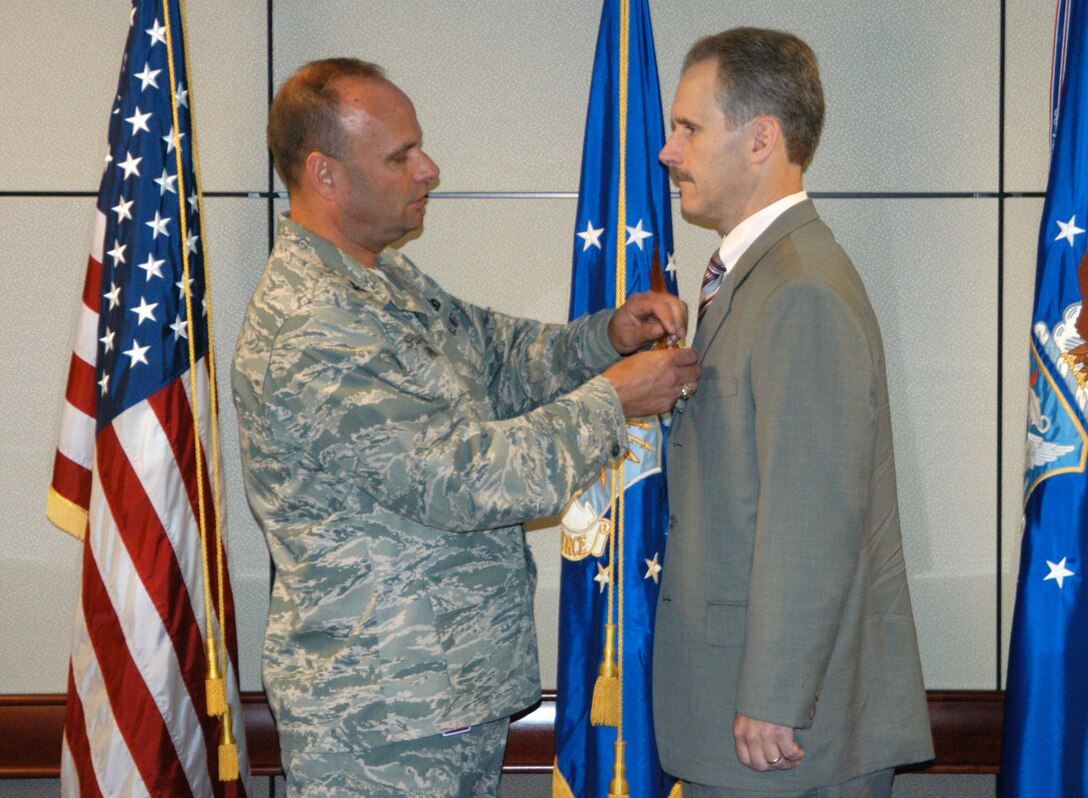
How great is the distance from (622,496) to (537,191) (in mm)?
988

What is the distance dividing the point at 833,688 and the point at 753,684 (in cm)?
17

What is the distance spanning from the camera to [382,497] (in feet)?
6.30

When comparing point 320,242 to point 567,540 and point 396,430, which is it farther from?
point 567,540

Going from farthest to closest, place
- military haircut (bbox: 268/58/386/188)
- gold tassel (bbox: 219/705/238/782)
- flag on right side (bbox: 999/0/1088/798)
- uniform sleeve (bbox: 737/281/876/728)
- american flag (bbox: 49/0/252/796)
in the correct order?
1. american flag (bbox: 49/0/252/796)
2. flag on right side (bbox: 999/0/1088/798)
3. gold tassel (bbox: 219/705/238/782)
4. military haircut (bbox: 268/58/386/188)
5. uniform sleeve (bbox: 737/281/876/728)

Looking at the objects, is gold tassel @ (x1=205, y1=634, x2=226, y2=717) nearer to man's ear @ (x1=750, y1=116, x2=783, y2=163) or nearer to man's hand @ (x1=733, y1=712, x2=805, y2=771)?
man's hand @ (x1=733, y1=712, x2=805, y2=771)

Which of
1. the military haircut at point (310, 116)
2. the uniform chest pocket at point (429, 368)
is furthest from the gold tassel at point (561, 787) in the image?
the military haircut at point (310, 116)

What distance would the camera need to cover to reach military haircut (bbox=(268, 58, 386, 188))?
2.11 meters

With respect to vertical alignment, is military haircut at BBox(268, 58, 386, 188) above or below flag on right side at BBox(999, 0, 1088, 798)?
above

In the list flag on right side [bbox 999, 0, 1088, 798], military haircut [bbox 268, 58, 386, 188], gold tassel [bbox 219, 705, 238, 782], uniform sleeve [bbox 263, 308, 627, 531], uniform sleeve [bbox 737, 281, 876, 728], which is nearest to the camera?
uniform sleeve [bbox 737, 281, 876, 728]

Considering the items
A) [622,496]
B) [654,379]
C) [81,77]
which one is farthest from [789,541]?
[81,77]

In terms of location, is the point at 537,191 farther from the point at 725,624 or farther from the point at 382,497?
the point at 725,624

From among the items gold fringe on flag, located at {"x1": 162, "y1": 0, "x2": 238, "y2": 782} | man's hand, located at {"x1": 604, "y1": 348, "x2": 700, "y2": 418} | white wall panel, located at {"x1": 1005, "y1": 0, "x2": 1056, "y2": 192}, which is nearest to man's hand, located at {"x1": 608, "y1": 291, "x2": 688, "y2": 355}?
man's hand, located at {"x1": 604, "y1": 348, "x2": 700, "y2": 418}

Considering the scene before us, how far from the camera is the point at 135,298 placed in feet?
8.42

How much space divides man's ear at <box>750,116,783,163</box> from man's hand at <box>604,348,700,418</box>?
1.14 ft
